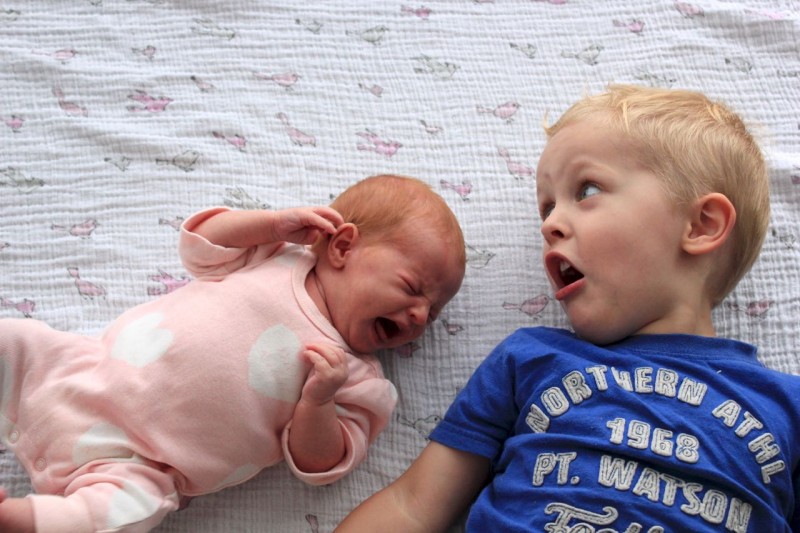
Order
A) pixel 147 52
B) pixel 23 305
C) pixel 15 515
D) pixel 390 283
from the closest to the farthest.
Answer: pixel 15 515 < pixel 390 283 < pixel 23 305 < pixel 147 52

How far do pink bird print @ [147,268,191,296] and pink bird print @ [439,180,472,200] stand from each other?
1.57 feet

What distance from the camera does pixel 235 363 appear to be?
1216 mm

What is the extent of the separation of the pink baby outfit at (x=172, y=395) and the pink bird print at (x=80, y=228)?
23cm

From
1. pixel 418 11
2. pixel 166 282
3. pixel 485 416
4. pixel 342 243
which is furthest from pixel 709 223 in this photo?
pixel 166 282

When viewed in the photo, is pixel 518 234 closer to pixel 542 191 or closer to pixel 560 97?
pixel 542 191

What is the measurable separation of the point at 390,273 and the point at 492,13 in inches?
26.6

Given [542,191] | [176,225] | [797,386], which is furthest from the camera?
[176,225]

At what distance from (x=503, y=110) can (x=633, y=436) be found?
70 centimetres

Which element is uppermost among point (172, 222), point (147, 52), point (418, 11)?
point (418, 11)

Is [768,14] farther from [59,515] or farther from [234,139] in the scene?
[59,515]

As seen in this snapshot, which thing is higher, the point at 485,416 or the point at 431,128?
the point at 431,128

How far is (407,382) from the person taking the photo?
4.55 ft

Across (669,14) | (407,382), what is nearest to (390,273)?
(407,382)

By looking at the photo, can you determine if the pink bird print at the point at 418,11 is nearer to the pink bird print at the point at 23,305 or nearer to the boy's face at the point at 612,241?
the boy's face at the point at 612,241
